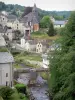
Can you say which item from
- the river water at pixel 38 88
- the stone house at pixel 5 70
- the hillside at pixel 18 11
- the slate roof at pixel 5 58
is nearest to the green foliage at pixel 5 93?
the stone house at pixel 5 70

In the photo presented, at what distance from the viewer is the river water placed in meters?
28.3

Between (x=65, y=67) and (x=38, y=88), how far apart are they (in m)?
13.8

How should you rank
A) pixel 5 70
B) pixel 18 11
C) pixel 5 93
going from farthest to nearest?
1. pixel 18 11
2. pixel 5 70
3. pixel 5 93

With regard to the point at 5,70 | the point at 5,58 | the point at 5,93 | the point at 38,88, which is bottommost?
the point at 38,88

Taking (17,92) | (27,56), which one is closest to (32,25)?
(27,56)

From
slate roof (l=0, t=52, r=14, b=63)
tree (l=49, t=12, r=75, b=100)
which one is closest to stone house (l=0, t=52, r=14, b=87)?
slate roof (l=0, t=52, r=14, b=63)

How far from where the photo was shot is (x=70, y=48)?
19.1 meters

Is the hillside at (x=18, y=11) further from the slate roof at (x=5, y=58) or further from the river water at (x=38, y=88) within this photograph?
the slate roof at (x=5, y=58)

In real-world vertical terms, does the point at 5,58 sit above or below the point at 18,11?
above

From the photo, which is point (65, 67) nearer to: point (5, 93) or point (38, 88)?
point (5, 93)

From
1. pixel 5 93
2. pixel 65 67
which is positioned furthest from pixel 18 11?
pixel 65 67

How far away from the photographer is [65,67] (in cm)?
1812

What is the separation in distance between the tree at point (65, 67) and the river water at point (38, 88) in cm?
634

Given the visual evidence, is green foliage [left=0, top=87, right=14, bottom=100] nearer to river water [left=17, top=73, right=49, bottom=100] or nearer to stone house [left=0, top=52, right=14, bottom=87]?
stone house [left=0, top=52, right=14, bottom=87]
